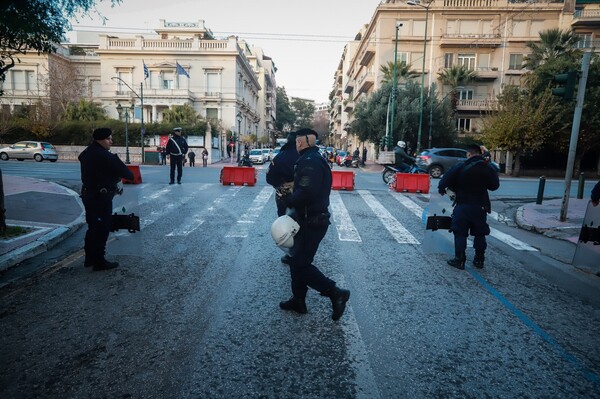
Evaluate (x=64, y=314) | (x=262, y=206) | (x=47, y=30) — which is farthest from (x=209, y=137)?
(x=64, y=314)

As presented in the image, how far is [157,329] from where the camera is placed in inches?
137

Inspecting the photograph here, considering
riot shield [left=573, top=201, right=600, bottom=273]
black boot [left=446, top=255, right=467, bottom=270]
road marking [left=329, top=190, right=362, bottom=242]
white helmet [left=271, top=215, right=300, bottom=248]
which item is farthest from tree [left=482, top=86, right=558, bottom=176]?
white helmet [left=271, top=215, right=300, bottom=248]

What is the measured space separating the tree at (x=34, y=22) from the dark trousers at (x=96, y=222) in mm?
2519

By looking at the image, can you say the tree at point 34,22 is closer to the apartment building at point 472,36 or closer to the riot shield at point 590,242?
the riot shield at point 590,242

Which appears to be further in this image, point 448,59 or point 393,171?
point 448,59

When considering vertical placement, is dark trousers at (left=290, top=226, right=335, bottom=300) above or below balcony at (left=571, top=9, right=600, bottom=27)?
below

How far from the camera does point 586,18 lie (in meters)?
40.7

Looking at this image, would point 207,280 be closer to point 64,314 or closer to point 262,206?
point 64,314

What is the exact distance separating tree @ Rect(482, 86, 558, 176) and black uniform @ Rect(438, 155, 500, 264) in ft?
83.1

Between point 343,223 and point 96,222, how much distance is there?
5042 millimetres

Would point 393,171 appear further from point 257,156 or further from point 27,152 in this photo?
point 27,152

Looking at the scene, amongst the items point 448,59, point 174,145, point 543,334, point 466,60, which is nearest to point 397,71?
point 448,59

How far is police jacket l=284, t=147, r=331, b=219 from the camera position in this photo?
353cm

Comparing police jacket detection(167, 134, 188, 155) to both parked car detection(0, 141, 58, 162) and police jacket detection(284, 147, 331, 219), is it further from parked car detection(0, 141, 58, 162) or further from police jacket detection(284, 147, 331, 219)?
parked car detection(0, 141, 58, 162)
